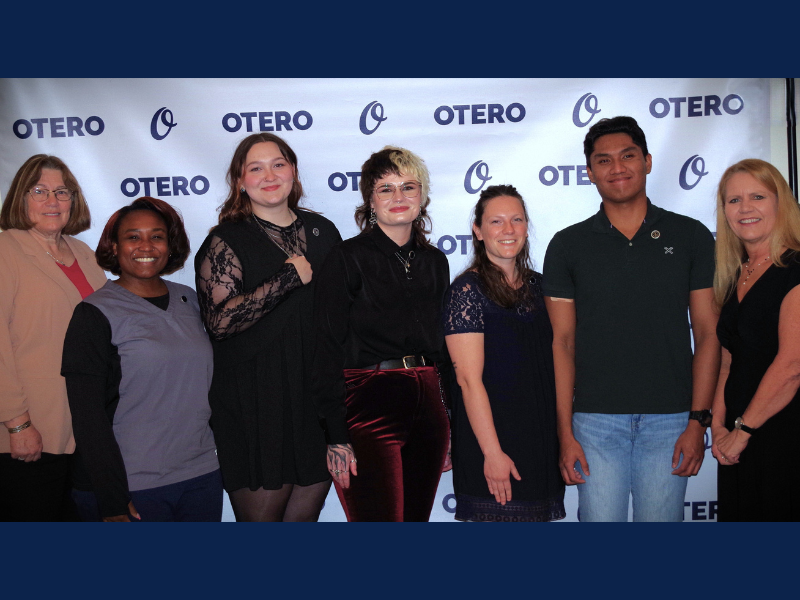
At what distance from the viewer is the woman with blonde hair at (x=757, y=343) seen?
2338 mm

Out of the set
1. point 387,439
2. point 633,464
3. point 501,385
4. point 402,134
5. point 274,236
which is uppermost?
point 402,134

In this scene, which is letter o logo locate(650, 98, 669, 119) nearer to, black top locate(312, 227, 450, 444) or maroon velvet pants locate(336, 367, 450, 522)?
black top locate(312, 227, 450, 444)

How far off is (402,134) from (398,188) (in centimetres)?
76

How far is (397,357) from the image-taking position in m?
2.43

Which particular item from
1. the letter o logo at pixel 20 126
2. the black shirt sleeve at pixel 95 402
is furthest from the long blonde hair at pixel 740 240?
the letter o logo at pixel 20 126

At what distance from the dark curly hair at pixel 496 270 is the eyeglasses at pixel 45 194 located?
6.02 feet

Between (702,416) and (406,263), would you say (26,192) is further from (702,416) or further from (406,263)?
(702,416)

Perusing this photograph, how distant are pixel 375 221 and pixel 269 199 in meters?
0.44

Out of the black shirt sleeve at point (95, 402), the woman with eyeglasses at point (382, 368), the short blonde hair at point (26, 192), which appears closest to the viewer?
the black shirt sleeve at point (95, 402)

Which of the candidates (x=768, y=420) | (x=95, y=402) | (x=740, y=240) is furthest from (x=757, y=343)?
(x=95, y=402)

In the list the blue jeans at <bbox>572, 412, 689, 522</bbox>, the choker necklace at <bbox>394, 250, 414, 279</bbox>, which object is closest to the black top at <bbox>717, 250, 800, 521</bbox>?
the blue jeans at <bbox>572, 412, 689, 522</bbox>

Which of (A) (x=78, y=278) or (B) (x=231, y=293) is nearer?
(B) (x=231, y=293)

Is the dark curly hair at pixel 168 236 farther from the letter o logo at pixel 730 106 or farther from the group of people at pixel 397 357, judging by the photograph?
the letter o logo at pixel 730 106

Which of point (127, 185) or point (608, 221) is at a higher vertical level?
point (127, 185)
